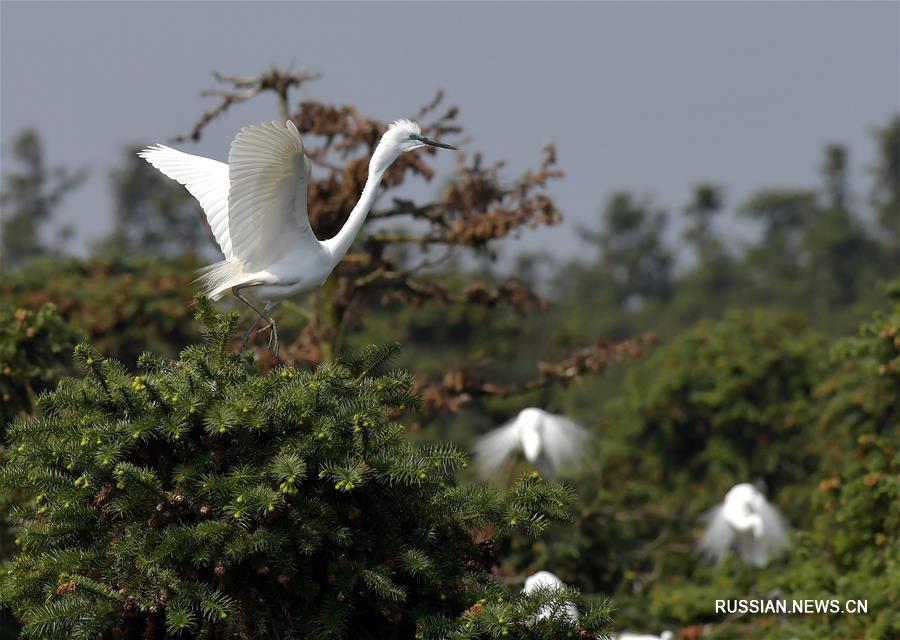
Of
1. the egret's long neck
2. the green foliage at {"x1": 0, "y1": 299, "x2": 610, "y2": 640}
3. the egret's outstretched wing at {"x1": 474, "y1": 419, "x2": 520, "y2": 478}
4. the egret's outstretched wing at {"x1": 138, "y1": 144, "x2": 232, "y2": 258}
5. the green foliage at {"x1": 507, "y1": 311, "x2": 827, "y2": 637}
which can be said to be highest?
the green foliage at {"x1": 507, "y1": 311, "x2": 827, "y2": 637}

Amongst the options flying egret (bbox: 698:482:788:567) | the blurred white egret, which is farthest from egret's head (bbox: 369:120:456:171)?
flying egret (bbox: 698:482:788:567)

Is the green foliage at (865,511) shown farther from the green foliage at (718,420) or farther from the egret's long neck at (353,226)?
the green foliage at (718,420)

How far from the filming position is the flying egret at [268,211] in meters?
4.63

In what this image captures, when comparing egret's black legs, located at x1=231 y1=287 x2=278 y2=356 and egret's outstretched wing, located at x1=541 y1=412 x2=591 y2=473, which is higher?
egret's outstretched wing, located at x1=541 y1=412 x2=591 y2=473

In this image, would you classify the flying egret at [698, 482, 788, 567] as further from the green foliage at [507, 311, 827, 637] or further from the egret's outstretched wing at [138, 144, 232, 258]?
the egret's outstretched wing at [138, 144, 232, 258]

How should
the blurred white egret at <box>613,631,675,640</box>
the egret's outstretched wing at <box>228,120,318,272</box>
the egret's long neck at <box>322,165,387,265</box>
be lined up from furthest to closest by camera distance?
the blurred white egret at <box>613,631,675,640</box> → the egret's long neck at <box>322,165,387,265</box> → the egret's outstretched wing at <box>228,120,318,272</box>

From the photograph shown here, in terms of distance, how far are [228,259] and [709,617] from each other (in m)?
5.12

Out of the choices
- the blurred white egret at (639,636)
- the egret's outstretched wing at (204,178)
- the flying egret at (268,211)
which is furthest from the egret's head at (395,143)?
the blurred white egret at (639,636)

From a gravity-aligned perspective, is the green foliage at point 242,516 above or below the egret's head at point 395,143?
below

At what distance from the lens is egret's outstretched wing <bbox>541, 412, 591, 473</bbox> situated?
10289 millimetres

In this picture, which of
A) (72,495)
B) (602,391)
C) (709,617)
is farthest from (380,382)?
(602,391)

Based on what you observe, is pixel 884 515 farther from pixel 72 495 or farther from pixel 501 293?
pixel 72 495

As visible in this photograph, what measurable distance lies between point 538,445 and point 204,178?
5.01 metres

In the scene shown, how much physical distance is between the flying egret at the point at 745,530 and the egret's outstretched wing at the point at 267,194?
6.74 metres
